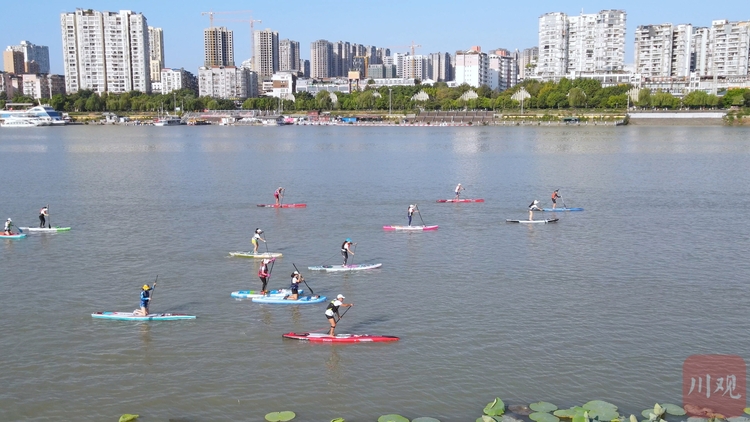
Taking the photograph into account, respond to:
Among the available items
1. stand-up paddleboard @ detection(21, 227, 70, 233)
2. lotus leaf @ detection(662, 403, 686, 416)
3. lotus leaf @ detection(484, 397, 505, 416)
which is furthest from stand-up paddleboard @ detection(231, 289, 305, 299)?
stand-up paddleboard @ detection(21, 227, 70, 233)

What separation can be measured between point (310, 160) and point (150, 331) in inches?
2163

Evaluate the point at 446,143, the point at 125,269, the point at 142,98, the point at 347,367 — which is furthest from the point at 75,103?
the point at 347,367

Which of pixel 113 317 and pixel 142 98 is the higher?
pixel 142 98

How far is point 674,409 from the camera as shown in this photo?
48.2 feet

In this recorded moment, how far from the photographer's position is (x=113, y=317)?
20047mm

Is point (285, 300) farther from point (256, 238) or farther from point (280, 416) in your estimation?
point (280, 416)

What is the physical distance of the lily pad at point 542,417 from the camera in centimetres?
1409

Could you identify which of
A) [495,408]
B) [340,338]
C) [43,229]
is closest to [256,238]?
[340,338]

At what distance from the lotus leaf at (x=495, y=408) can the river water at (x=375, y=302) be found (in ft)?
1.42

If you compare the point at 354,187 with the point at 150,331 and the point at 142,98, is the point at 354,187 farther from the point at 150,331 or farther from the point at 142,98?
the point at 142,98

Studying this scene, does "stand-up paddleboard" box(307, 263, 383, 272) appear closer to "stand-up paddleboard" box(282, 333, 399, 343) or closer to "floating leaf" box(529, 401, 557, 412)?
"stand-up paddleboard" box(282, 333, 399, 343)

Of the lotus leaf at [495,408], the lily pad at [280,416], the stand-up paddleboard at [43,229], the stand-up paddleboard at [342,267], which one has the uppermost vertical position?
the stand-up paddleboard at [43,229]

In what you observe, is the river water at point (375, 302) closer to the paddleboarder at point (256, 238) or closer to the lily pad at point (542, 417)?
the lily pad at point (542, 417)

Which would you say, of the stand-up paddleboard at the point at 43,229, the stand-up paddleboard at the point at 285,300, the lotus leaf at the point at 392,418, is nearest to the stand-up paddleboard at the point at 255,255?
the stand-up paddleboard at the point at 285,300
